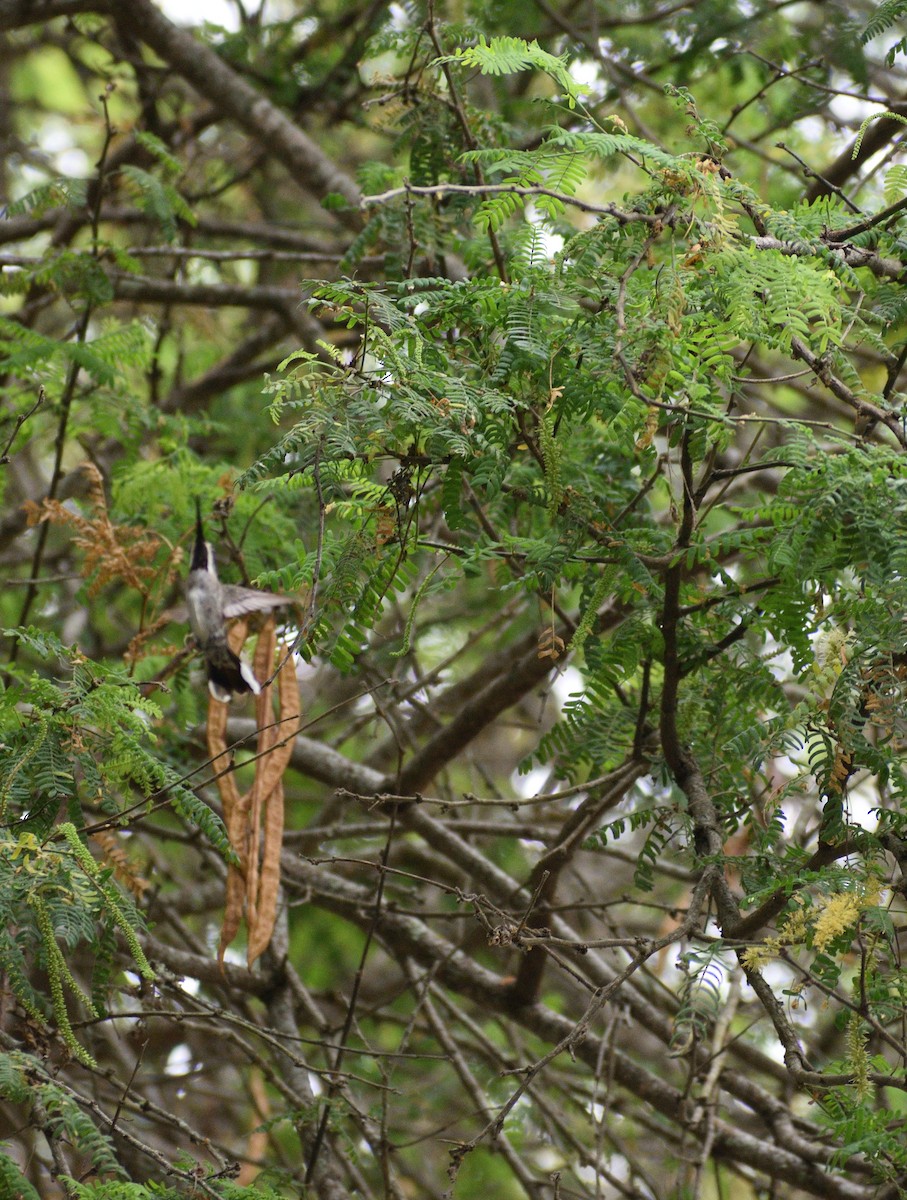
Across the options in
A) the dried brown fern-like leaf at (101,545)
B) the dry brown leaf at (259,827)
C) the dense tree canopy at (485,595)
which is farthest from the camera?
the dried brown fern-like leaf at (101,545)

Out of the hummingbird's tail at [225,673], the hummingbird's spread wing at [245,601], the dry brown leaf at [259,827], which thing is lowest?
the dry brown leaf at [259,827]

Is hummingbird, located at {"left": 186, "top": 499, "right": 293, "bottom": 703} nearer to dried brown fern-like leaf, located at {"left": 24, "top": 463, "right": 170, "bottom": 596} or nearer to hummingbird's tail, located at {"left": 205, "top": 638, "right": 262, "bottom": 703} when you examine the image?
hummingbird's tail, located at {"left": 205, "top": 638, "right": 262, "bottom": 703}

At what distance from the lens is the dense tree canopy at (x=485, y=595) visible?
92.6 inches

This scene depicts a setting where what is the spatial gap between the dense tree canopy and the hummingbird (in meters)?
0.08

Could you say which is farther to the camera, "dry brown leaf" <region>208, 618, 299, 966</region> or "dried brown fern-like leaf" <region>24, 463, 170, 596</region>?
"dried brown fern-like leaf" <region>24, 463, 170, 596</region>

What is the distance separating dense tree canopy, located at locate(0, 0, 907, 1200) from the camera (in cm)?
235

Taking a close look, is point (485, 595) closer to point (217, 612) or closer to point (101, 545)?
point (101, 545)

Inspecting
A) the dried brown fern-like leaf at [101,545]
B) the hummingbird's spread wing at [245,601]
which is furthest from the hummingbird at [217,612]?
the dried brown fern-like leaf at [101,545]

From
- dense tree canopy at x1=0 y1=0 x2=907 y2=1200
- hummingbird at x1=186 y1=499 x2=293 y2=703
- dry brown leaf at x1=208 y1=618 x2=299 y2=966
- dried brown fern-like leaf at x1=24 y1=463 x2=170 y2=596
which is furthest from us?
dried brown fern-like leaf at x1=24 y1=463 x2=170 y2=596

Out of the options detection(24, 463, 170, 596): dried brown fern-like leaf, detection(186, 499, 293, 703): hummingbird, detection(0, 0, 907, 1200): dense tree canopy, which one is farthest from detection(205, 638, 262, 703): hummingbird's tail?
detection(24, 463, 170, 596): dried brown fern-like leaf

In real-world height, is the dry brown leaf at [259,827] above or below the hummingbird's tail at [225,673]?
below

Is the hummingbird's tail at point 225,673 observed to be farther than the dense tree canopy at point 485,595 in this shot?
Yes

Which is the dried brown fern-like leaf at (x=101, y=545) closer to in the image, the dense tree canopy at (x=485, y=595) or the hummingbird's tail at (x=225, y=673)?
the dense tree canopy at (x=485, y=595)

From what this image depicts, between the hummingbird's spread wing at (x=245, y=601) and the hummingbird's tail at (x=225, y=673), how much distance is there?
0.09 meters
